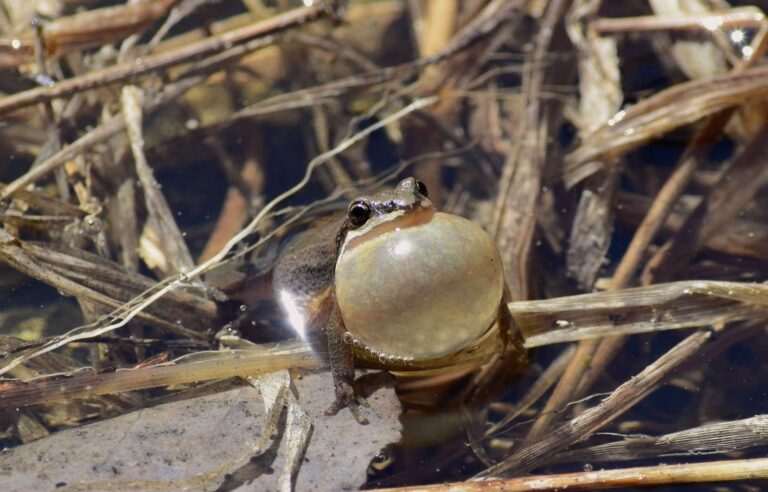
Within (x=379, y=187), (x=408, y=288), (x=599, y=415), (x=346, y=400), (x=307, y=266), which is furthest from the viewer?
(x=379, y=187)

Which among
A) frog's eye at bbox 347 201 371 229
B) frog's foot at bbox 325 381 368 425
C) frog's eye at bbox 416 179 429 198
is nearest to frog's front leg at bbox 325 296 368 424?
frog's foot at bbox 325 381 368 425

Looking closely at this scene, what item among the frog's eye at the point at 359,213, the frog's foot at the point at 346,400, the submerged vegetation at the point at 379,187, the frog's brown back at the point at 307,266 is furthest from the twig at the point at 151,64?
the frog's foot at the point at 346,400

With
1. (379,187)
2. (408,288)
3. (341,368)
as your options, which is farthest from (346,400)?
(379,187)

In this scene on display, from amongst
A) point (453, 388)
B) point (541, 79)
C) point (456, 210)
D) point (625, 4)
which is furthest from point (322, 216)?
point (625, 4)

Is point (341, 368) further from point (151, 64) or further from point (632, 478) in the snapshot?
point (151, 64)

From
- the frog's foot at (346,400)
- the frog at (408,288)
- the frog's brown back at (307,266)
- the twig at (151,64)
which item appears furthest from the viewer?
the twig at (151,64)

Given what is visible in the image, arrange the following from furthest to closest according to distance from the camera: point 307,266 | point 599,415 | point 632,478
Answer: point 307,266 → point 599,415 → point 632,478

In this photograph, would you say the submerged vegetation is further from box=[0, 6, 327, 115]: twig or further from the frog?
the frog

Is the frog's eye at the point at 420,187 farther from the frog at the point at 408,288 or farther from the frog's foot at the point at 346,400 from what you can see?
the frog's foot at the point at 346,400
